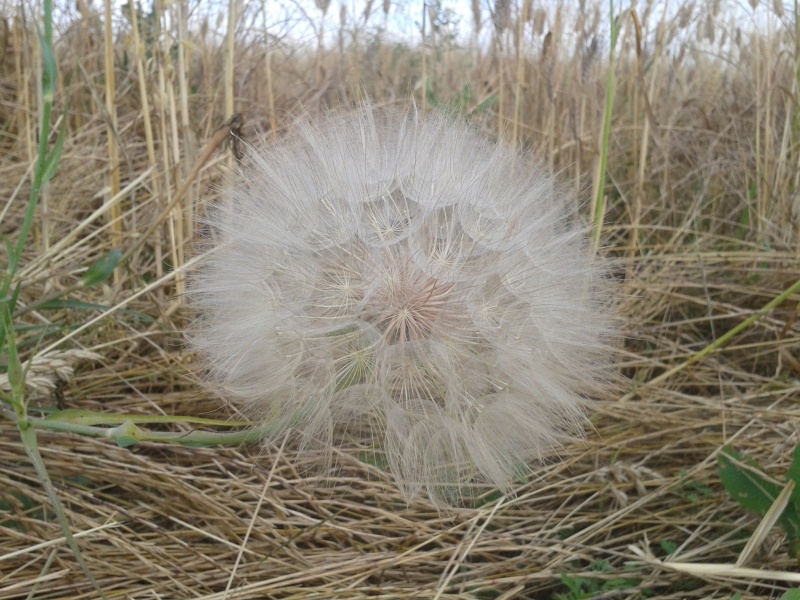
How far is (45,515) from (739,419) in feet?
5.08

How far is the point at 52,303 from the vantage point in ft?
4.83

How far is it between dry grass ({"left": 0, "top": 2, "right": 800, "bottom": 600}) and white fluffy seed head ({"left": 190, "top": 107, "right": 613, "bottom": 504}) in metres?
0.12

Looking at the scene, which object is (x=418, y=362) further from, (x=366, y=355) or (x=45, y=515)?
(x=45, y=515)

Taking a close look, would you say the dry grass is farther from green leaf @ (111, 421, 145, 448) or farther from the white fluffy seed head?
green leaf @ (111, 421, 145, 448)

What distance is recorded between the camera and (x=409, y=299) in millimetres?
1106

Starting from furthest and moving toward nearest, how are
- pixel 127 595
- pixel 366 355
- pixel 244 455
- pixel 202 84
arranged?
pixel 202 84, pixel 244 455, pixel 127 595, pixel 366 355

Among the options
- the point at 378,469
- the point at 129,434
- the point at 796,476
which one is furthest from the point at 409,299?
the point at 796,476

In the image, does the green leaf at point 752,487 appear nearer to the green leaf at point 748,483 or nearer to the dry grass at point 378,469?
the green leaf at point 748,483

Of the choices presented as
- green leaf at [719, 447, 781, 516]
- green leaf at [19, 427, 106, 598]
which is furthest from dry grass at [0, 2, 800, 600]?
green leaf at [19, 427, 106, 598]

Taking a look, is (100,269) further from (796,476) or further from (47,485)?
(796,476)

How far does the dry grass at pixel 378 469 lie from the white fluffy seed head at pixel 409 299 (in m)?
0.12

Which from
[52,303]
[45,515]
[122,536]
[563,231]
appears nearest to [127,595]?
[122,536]

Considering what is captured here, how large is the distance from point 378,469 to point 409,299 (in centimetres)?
29

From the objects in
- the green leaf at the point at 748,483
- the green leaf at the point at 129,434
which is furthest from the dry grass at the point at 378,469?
the green leaf at the point at 129,434
